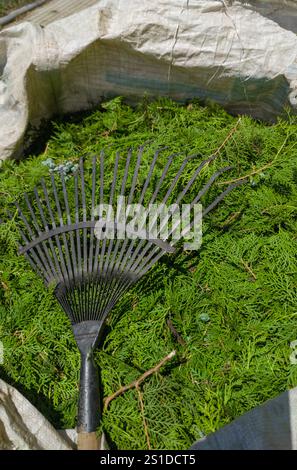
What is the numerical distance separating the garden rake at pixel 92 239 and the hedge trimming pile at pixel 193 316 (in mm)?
82

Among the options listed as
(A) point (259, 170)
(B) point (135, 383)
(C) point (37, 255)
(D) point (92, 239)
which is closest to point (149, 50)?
(A) point (259, 170)

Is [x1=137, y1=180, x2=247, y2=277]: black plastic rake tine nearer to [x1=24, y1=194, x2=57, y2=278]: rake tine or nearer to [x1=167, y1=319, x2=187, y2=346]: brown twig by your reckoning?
[x1=167, y1=319, x2=187, y2=346]: brown twig

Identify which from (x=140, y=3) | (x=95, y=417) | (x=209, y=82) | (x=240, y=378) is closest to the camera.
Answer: (x=95, y=417)

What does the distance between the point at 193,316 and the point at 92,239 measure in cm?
49

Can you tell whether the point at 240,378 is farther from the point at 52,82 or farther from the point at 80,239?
the point at 52,82

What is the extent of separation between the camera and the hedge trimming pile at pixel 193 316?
162 cm

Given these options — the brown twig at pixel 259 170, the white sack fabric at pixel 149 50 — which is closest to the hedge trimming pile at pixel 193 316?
the brown twig at pixel 259 170

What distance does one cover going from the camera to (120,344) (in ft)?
5.75

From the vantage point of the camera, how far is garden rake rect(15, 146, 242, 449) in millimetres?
1674

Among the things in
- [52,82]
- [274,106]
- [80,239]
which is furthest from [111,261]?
[274,106]

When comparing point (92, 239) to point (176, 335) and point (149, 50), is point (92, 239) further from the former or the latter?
point (149, 50)

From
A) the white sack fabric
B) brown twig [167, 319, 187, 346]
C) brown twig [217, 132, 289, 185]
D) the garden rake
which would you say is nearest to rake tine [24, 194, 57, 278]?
the garden rake

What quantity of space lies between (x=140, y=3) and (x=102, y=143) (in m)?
0.62

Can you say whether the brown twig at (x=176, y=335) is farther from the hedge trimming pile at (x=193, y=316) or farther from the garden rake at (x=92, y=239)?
the garden rake at (x=92, y=239)
